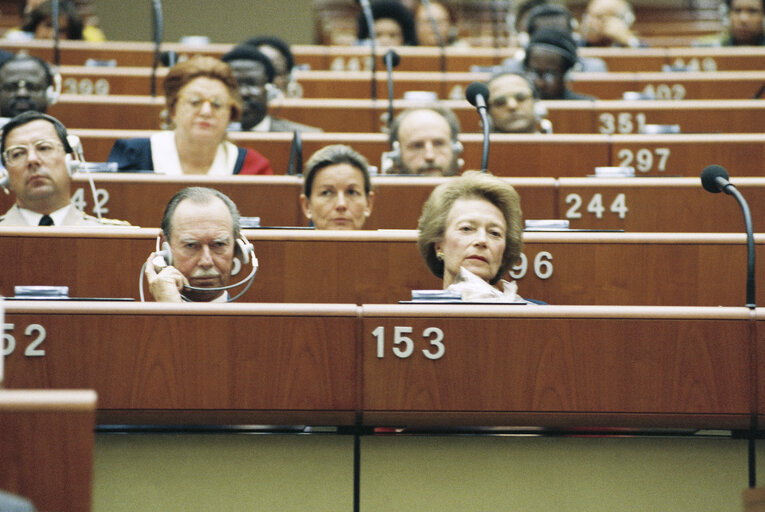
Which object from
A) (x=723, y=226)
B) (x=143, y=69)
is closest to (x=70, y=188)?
(x=723, y=226)

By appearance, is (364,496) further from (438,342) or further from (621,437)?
(621,437)

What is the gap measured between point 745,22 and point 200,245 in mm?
2940

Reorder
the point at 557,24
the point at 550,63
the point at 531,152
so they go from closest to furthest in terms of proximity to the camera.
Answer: the point at 531,152 < the point at 550,63 < the point at 557,24

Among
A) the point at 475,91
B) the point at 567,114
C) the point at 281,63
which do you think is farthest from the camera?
the point at 281,63

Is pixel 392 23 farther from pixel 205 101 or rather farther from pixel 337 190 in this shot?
pixel 337 190

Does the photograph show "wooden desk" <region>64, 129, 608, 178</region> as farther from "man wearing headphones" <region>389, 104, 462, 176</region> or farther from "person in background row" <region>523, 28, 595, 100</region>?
"person in background row" <region>523, 28, 595, 100</region>

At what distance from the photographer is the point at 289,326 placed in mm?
1274

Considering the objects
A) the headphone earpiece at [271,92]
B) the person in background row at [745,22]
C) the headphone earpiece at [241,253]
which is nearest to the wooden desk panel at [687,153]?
the headphone earpiece at [271,92]

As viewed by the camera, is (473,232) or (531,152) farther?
(531,152)

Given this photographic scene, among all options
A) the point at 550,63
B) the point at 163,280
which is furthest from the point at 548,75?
the point at 163,280

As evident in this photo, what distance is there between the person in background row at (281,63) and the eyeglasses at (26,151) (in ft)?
4.38

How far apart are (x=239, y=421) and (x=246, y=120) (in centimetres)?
166

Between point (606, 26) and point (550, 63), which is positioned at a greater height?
point (606, 26)

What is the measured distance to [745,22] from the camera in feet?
12.9
